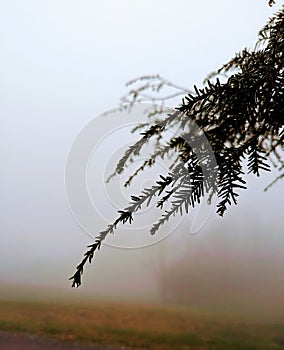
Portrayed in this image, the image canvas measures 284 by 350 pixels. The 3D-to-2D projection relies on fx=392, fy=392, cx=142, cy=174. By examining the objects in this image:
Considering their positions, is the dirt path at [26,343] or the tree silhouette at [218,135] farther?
the dirt path at [26,343]

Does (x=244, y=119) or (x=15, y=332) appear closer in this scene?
(x=244, y=119)

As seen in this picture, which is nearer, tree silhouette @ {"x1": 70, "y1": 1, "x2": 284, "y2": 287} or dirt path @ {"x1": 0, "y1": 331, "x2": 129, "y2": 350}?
tree silhouette @ {"x1": 70, "y1": 1, "x2": 284, "y2": 287}

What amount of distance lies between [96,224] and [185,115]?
19 centimetres

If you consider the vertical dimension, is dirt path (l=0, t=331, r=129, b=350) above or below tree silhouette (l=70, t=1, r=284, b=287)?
below

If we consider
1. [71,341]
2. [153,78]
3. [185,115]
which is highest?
[153,78]

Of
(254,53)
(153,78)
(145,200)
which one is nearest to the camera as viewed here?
(145,200)

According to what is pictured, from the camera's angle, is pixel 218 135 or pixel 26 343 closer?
pixel 218 135

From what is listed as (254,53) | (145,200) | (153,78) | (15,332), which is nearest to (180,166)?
(145,200)

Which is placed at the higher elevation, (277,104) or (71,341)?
(277,104)

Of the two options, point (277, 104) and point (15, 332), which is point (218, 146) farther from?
point (15, 332)

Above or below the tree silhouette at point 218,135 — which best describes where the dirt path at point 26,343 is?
below

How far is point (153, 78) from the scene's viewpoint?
0.54 meters

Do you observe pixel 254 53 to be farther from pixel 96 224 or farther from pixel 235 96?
Answer: pixel 96 224

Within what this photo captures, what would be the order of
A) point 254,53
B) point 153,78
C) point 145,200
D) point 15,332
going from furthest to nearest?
point 15,332
point 153,78
point 254,53
point 145,200
